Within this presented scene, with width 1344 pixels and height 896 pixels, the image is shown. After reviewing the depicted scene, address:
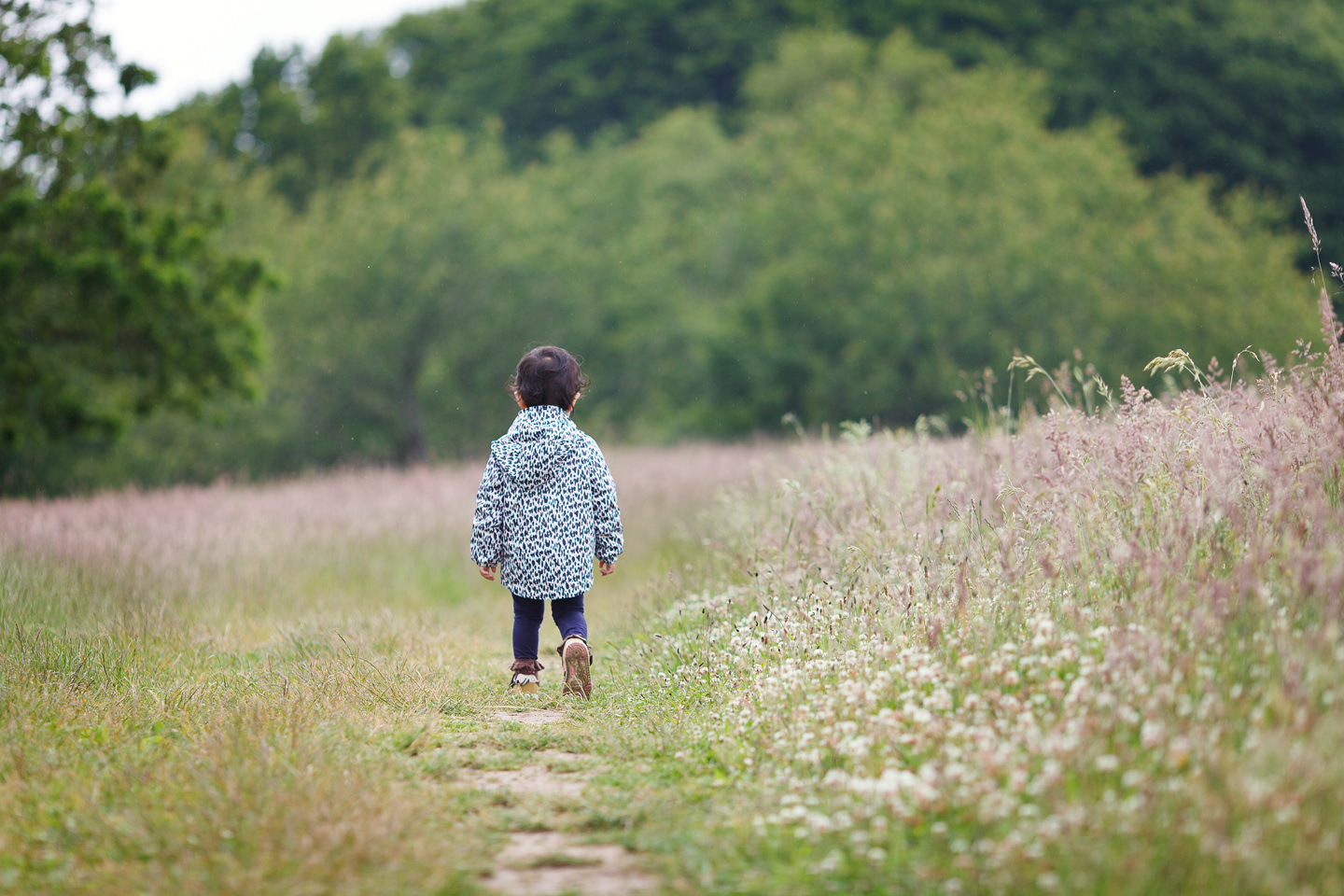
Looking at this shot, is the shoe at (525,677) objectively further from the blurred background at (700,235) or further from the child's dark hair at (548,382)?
the blurred background at (700,235)

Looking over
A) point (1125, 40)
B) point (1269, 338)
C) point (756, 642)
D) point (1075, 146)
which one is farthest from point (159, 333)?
point (1125, 40)

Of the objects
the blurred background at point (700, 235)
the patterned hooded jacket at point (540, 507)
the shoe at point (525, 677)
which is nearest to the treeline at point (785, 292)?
the blurred background at point (700, 235)

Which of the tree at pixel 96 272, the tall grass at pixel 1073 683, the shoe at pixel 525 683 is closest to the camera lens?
the tall grass at pixel 1073 683

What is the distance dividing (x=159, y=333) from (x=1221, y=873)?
13.7 m

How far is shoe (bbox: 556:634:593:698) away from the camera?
496 centimetres

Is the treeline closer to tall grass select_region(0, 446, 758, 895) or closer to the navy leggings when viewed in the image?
tall grass select_region(0, 446, 758, 895)

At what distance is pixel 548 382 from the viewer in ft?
17.9

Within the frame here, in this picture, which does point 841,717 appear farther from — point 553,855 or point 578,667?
point 578,667

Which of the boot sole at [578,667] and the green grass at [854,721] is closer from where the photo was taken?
the green grass at [854,721]

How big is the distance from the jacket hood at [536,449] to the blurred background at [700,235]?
948cm

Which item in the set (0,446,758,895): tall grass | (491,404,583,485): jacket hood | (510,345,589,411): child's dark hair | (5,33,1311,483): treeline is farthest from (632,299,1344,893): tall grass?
(5,33,1311,483): treeline

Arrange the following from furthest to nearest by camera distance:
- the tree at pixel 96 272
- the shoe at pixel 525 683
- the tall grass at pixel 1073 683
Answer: the tree at pixel 96 272 < the shoe at pixel 525 683 < the tall grass at pixel 1073 683

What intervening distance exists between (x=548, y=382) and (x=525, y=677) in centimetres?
153

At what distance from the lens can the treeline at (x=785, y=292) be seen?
23844mm
